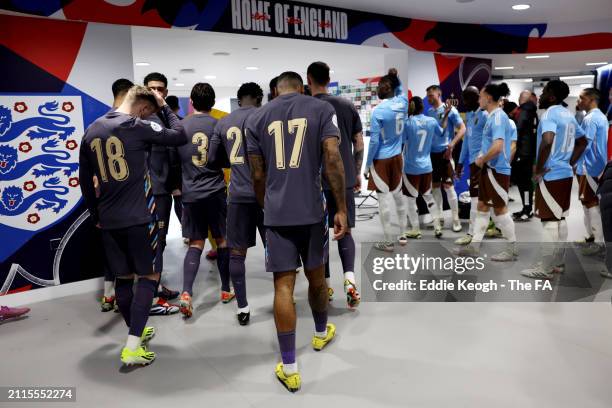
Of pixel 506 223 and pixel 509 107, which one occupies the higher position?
pixel 509 107

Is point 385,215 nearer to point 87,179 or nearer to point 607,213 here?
point 607,213

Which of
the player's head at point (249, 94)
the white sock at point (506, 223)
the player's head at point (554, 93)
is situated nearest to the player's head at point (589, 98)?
the player's head at point (554, 93)

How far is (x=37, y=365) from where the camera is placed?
2.81 metres

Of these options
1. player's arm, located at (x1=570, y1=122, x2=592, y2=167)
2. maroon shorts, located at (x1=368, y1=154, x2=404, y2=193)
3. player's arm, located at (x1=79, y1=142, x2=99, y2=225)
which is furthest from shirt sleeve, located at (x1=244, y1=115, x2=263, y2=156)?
player's arm, located at (x1=570, y1=122, x2=592, y2=167)

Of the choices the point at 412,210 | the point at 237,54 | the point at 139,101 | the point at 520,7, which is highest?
the point at 520,7

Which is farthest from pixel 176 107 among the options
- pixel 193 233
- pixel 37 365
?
pixel 37 365

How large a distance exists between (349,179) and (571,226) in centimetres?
412

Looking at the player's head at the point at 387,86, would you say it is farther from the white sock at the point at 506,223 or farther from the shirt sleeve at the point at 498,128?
the white sock at the point at 506,223

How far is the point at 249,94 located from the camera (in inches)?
128

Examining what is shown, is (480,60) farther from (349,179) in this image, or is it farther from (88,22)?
(88,22)

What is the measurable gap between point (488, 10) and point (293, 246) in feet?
18.1

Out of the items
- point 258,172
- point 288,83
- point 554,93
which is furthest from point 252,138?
point 554,93

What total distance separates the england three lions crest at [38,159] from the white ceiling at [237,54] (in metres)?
1.19

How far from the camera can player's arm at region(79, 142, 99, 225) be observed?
2673 millimetres
